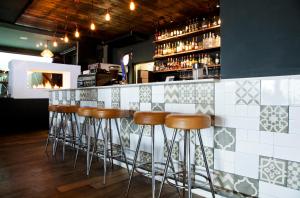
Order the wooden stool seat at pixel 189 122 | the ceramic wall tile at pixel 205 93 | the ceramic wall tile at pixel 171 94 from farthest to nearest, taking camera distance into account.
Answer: the ceramic wall tile at pixel 171 94, the ceramic wall tile at pixel 205 93, the wooden stool seat at pixel 189 122

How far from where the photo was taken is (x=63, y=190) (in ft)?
7.19

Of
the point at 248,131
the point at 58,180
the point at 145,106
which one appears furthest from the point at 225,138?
the point at 58,180

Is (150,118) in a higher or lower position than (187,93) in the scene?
lower

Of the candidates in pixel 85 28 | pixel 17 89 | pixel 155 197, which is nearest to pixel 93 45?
pixel 85 28

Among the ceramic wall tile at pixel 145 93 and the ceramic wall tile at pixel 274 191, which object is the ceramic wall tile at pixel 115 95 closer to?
the ceramic wall tile at pixel 145 93

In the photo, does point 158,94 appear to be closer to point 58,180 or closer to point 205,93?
point 205,93

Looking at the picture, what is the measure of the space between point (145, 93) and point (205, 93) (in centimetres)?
81

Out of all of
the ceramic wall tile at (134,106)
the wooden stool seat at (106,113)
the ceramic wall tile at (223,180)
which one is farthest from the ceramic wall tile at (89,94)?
the ceramic wall tile at (223,180)

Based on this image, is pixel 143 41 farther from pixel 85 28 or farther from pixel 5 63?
pixel 5 63

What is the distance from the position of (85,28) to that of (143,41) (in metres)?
1.67

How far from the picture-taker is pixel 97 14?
16.6 feet

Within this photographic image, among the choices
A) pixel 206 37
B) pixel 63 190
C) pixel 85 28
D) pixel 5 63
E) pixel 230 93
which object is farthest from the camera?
pixel 5 63

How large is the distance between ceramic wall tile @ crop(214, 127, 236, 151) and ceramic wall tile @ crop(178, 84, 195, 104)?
378 millimetres

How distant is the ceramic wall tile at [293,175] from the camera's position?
5.16 feet
